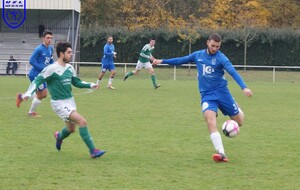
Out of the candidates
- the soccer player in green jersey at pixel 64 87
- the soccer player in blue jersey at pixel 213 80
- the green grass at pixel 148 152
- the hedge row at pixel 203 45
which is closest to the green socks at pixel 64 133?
the soccer player in green jersey at pixel 64 87

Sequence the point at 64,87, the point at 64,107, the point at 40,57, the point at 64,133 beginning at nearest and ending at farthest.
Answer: the point at 64,107, the point at 64,87, the point at 64,133, the point at 40,57

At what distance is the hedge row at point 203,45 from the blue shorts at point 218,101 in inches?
1453

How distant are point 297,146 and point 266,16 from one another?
139 feet

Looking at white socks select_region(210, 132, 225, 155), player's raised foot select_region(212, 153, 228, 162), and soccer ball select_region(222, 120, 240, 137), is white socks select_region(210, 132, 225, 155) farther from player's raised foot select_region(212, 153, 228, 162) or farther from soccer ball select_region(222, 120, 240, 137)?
soccer ball select_region(222, 120, 240, 137)

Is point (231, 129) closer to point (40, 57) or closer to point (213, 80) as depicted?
point (213, 80)

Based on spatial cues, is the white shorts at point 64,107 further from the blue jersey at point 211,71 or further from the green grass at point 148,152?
the blue jersey at point 211,71

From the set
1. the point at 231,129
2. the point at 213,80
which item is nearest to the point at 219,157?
the point at 231,129

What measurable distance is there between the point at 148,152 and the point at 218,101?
132cm

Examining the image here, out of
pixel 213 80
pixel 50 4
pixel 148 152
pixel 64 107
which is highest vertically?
pixel 50 4

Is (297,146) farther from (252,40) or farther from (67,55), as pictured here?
(252,40)

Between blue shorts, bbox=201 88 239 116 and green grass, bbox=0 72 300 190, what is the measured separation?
70cm

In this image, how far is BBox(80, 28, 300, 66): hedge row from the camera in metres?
46.5

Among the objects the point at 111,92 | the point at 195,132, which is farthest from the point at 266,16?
the point at 195,132

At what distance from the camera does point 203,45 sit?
47.8 m
